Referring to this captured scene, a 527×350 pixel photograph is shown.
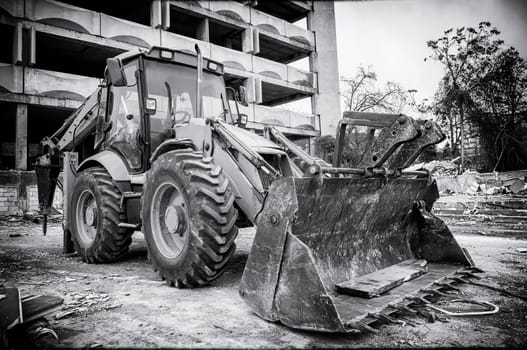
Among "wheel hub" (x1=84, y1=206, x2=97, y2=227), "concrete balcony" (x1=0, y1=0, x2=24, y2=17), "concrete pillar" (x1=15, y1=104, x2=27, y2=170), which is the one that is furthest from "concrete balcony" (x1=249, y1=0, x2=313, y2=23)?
"wheel hub" (x1=84, y1=206, x2=97, y2=227)

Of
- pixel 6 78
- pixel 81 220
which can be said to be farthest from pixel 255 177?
pixel 6 78

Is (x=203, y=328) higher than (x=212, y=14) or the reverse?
the reverse

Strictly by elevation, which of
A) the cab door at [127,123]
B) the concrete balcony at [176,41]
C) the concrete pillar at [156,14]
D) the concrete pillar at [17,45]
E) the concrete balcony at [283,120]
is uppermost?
the concrete pillar at [156,14]

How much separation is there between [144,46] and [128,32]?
99 centimetres

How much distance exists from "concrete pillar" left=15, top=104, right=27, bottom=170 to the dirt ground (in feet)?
34.4

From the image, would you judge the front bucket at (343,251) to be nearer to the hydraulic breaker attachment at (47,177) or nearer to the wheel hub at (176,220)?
the wheel hub at (176,220)

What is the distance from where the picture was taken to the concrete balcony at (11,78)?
14.0 m

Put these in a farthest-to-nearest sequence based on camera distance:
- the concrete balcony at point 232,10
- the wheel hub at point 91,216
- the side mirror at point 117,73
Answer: the concrete balcony at point 232,10 → the wheel hub at point 91,216 → the side mirror at point 117,73

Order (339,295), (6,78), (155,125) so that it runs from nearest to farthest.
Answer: (339,295), (155,125), (6,78)

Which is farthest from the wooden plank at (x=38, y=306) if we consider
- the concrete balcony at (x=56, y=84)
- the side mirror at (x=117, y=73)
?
the concrete balcony at (x=56, y=84)

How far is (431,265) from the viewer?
433 cm

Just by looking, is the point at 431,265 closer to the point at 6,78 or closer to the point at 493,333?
the point at 493,333

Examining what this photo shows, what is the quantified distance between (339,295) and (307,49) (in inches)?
952

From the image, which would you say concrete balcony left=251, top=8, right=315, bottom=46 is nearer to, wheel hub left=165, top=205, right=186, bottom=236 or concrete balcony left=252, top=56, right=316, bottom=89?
concrete balcony left=252, top=56, right=316, bottom=89
